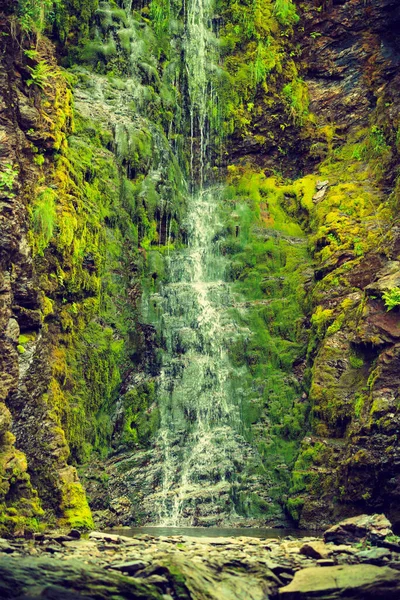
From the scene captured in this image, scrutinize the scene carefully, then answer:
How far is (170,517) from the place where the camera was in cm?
1814

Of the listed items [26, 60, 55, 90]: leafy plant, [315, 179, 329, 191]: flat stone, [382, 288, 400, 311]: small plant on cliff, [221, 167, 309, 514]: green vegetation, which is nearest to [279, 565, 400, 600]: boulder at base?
[382, 288, 400, 311]: small plant on cliff

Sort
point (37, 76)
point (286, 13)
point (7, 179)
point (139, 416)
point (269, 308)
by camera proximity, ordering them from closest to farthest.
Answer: point (7, 179)
point (37, 76)
point (139, 416)
point (269, 308)
point (286, 13)

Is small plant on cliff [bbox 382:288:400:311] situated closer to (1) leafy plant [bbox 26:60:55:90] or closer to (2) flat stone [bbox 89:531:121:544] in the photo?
(2) flat stone [bbox 89:531:121:544]

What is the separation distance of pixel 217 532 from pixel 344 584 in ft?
24.5

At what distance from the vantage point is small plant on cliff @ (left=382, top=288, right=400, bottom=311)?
1786 cm

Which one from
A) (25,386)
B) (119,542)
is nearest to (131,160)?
(25,386)

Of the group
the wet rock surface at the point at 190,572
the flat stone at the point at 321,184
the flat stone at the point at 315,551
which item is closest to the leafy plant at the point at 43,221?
the wet rock surface at the point at 190,572

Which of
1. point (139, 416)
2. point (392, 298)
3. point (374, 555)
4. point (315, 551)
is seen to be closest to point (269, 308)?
point (392, 298)

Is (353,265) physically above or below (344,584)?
above

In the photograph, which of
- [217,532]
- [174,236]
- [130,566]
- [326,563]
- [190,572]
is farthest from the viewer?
[174,236]

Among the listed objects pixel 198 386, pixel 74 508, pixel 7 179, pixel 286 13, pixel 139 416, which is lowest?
pixel 74 508

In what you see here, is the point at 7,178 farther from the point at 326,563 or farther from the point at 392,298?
the point at 326,563

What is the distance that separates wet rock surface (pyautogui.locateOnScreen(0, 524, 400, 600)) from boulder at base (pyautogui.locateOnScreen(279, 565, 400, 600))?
12 millimetres

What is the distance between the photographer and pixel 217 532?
16.4 meters
